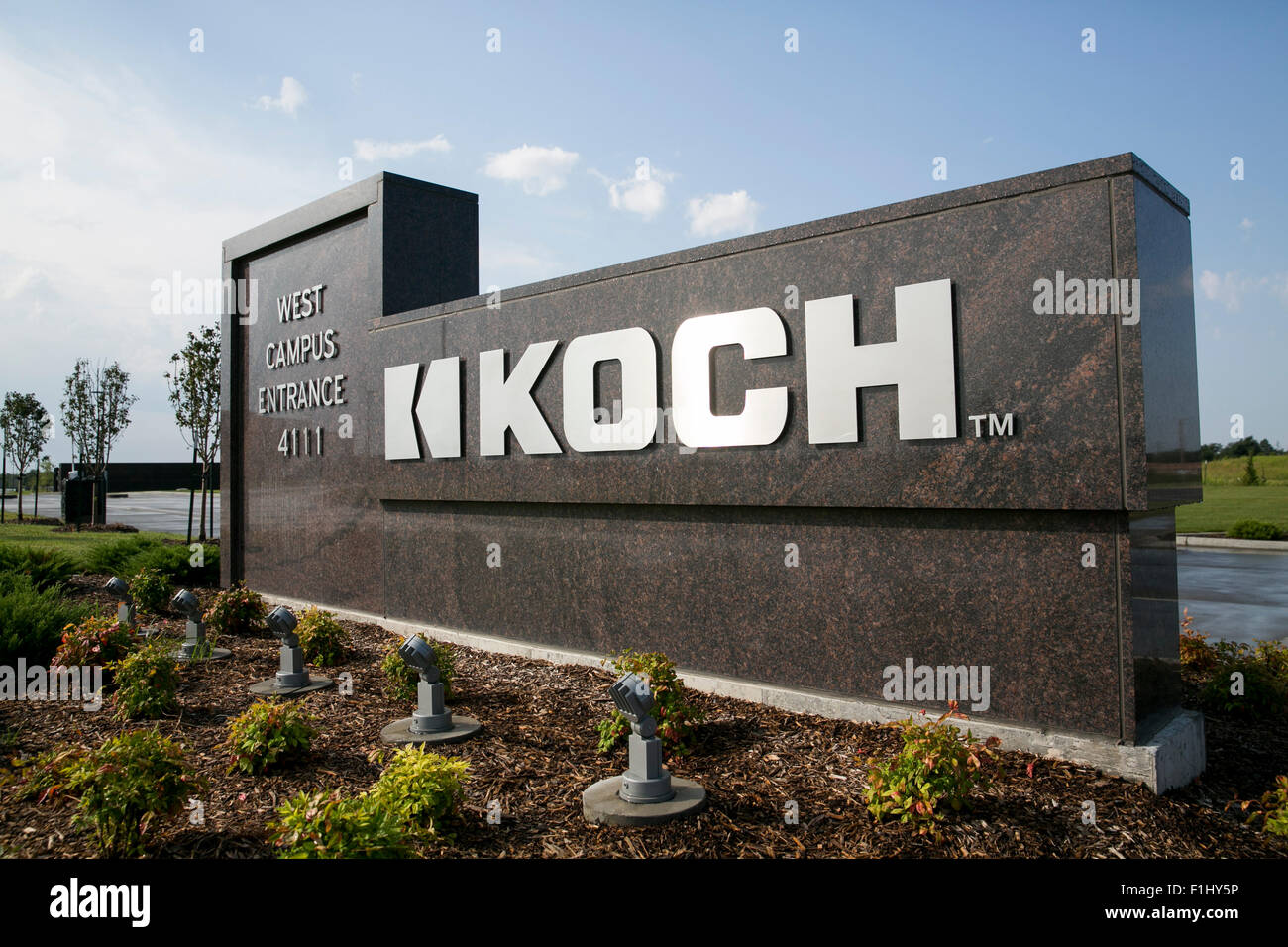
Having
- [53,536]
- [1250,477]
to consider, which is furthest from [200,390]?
[1250,477]

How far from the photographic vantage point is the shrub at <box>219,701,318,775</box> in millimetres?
5164

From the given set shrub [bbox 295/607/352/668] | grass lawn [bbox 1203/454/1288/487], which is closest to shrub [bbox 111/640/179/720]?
shrub [bbox 295/607/352/668]

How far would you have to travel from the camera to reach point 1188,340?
564cm

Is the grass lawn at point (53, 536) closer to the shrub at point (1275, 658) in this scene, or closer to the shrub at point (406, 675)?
the shrub at point (406, 675)

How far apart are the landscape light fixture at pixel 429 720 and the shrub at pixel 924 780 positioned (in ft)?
9.50

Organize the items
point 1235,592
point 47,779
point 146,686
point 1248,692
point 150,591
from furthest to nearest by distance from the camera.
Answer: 1. point 1235,592
2. point 150,591
3. point 146,686
4. point 1248,692
5. point 47,779

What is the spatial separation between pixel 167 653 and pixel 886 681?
19.0 feet

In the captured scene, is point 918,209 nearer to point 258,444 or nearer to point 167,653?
point 167,653

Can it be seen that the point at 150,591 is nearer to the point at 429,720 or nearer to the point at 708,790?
the point at 429,720

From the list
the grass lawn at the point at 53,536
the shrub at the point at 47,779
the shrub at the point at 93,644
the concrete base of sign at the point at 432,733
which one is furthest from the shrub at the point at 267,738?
the grass lawn at the point at 53,536

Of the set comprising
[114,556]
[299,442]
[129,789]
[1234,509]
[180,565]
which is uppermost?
[299,442]

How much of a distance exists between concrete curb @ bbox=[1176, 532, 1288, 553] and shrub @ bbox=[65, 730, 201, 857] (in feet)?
62.6

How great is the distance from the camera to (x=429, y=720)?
584 centimetres

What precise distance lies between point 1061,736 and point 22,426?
39651 mm
